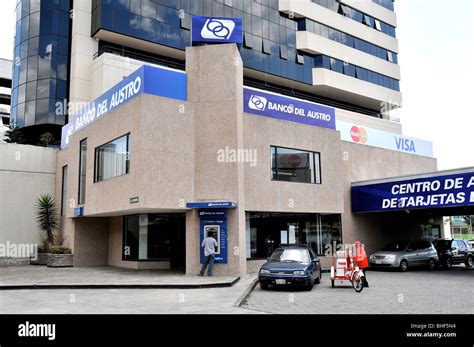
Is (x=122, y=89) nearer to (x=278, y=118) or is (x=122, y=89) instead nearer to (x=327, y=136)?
(x=278, y=118)

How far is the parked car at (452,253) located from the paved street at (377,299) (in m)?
7.27

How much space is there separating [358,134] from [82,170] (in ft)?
52.8

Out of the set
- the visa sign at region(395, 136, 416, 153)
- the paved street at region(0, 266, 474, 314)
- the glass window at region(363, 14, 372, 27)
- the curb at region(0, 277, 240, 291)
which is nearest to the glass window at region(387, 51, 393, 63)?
the glass window at region(363, 14, 372, 27)

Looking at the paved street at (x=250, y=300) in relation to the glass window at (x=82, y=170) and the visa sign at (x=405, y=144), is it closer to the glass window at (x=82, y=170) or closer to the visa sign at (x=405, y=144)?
the glass window at (x=82, y=170)

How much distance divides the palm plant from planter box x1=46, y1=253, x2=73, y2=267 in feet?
8.70

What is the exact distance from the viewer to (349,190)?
977 inches

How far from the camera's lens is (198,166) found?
18.0 meters

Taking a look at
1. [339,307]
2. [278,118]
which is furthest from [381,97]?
[339,307]

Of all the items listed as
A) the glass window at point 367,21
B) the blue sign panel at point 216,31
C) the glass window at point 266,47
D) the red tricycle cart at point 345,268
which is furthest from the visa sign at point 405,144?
the glass window at point 367,21

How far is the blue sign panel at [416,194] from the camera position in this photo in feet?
63.2

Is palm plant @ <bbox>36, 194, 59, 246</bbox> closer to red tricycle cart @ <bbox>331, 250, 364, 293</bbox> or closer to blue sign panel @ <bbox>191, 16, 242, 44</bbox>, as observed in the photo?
blue sign panel @ <bbox>191, 16, 242, 44</bbox>

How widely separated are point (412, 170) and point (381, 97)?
26837 mm

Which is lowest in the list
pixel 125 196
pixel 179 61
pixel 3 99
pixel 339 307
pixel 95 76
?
pixel 339 307

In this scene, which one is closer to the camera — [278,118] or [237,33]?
[237,33]
